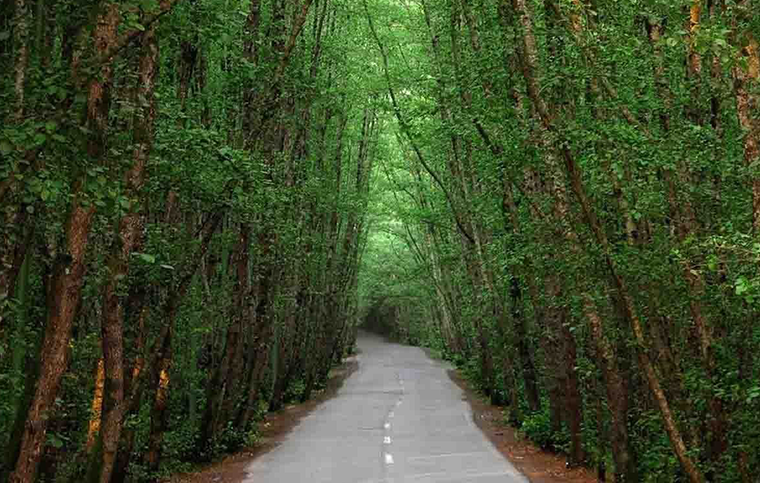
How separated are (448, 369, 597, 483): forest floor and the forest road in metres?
0.29

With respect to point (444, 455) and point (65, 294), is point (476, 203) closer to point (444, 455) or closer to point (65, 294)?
point (444, 455)

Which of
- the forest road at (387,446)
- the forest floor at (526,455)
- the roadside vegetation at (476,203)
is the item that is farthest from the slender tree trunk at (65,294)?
the forest floor at (526,455)

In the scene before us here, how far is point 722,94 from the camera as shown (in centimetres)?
1059

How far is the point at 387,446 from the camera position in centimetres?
1891

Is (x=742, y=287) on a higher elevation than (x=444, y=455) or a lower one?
higher

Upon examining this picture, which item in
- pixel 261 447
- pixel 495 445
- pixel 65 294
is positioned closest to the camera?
pixel 65 294

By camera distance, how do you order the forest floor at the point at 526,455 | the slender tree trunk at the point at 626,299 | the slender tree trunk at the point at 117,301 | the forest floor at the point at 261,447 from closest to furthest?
1. the slender tree trunk at the point at 117,301
2. the slender tree trunk at the point at 626,299
3. the forest floor at the point at 526,455
4. the forest floor at the point at 261,447

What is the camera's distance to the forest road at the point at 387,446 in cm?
1493

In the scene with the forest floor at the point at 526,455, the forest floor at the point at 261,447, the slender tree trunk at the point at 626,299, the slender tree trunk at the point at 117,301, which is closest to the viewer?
the slender tree trunk at the point at 117,301

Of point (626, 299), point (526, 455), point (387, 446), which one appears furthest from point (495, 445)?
point (626, 299)

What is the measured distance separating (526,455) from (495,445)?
1.49 meters

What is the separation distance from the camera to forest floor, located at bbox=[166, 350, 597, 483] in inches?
611

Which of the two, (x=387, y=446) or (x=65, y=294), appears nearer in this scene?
Answer: (x=65, y=294)

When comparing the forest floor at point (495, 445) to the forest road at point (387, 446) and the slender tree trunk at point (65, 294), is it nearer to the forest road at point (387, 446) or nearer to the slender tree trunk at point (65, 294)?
the forest road at point (387, 446)
